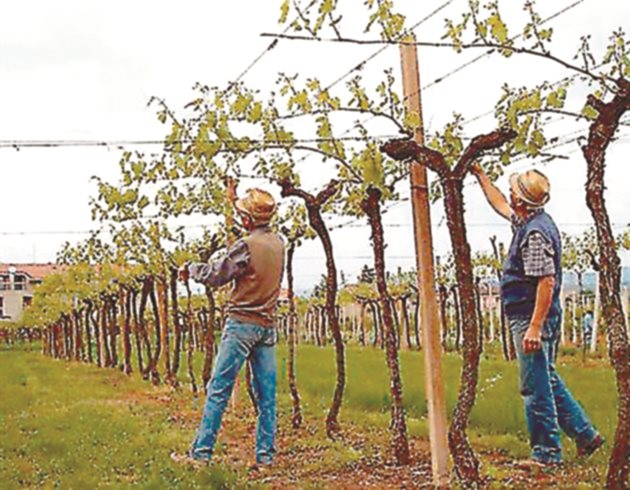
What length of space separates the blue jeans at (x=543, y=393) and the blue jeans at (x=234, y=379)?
71.0 inches

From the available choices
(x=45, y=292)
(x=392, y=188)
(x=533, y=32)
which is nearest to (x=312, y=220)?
(x=392, y=188)

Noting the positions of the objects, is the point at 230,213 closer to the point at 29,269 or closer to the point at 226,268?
the point at 226,268

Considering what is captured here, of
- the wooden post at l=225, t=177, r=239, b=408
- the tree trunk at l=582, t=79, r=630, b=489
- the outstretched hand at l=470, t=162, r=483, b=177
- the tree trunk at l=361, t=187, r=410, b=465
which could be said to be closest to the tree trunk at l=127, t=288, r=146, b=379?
the wooden post at l=225, t=177, r=239, b=408

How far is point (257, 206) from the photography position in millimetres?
7547

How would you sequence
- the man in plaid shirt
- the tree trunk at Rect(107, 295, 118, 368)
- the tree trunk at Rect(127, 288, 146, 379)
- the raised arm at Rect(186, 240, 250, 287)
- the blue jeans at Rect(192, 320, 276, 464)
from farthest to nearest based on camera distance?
the tree trunk at Rect(107, 295, 118, 368)
the tree trunk at Rect(127, 288, 146, 379)
the blue jeans at Rect(192, 320, 276, 464)
the raised arm at Rect(186, 240, 250, 287)
the man in plaid shirt

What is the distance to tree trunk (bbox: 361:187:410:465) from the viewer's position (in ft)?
24.2

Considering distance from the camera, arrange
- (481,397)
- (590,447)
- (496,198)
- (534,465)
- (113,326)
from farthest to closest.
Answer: (113,326)
(481,397)
(496,198)
(590,447)
(534,465)

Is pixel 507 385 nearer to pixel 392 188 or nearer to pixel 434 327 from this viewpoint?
pixel 392 188

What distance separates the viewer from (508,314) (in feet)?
22.9

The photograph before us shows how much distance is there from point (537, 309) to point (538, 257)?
33cm

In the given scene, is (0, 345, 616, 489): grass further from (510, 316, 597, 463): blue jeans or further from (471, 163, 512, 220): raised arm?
(471, 163, 512, 220): raised arm

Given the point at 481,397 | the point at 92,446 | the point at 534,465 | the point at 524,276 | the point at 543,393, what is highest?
the point at 524,276

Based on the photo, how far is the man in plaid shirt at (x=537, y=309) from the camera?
654cm

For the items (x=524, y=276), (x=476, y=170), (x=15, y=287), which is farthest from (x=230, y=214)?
(x=15, y=287)
